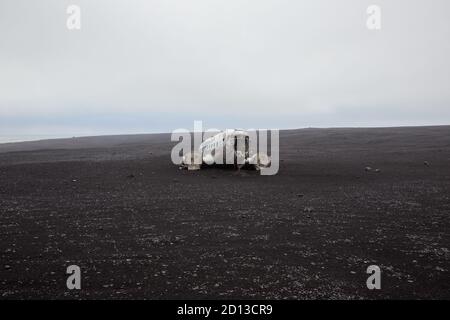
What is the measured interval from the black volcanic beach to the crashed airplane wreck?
139 inches

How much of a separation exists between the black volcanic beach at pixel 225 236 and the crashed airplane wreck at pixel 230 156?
3.54 m

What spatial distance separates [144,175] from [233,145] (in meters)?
5.73

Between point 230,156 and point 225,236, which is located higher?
point 230,156

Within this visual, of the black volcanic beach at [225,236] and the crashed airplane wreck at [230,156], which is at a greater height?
the crashed airplane wreck at [230,156]

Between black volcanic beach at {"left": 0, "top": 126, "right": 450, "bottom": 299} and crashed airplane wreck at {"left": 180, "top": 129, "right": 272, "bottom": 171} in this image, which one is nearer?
black volcanic beach at {"left": 0, "top": 126, "right": 450, "bottom": 299}

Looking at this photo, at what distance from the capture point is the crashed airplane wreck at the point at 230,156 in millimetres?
22172

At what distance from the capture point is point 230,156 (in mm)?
22406

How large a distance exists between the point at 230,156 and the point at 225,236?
43.7 feet

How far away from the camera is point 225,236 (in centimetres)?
923

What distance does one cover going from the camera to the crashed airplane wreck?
22.2 m

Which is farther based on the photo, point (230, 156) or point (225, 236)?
point (230, 156)

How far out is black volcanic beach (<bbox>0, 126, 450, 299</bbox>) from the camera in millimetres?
6449

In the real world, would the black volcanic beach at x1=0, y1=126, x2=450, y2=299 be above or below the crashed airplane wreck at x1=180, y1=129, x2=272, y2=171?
below
